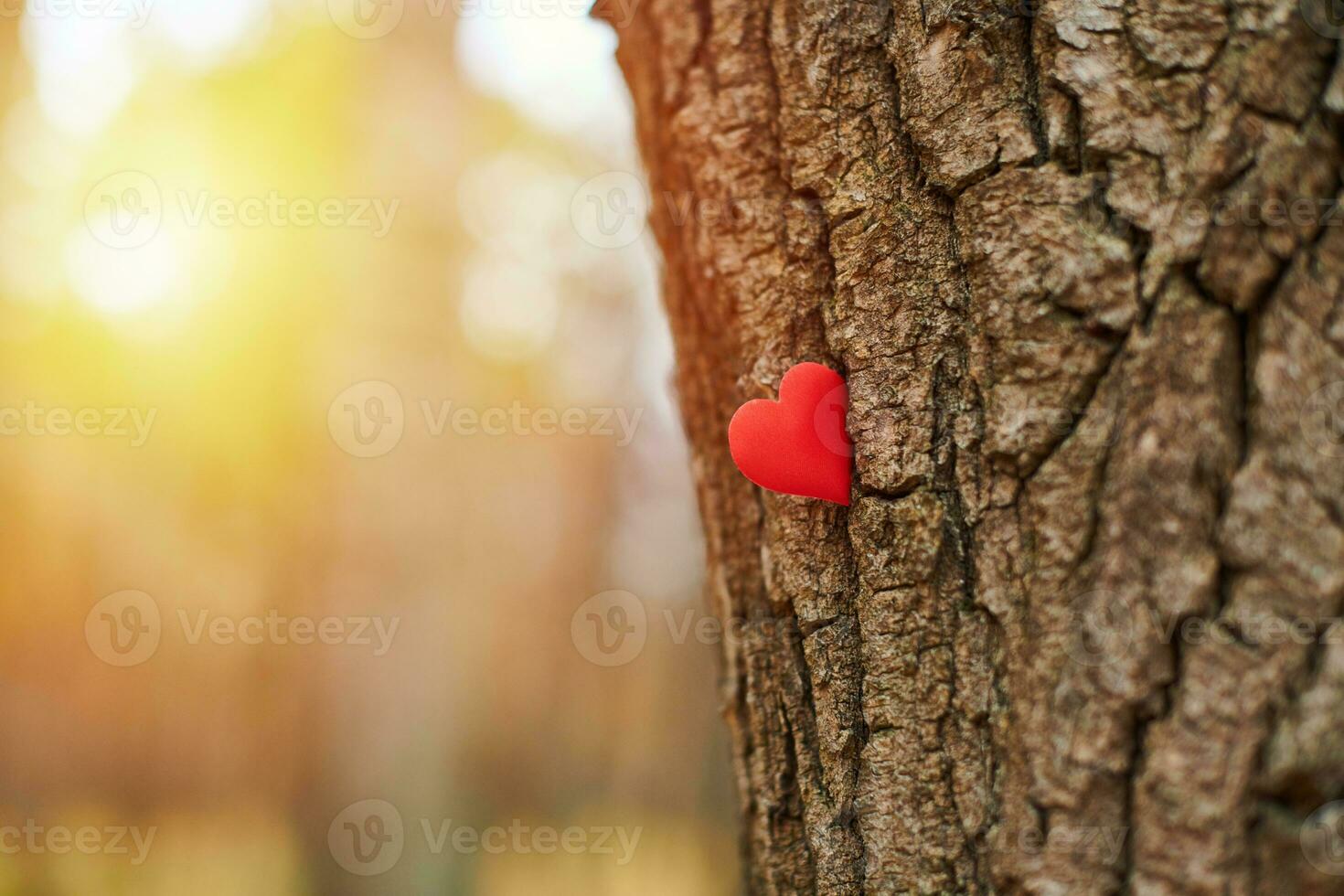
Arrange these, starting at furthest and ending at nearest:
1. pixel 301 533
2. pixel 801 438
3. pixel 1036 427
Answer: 1. pixel 301 533
2. pixel 801 438
3. pixel 1036 427

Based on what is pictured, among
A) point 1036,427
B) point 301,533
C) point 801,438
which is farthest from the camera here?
point 301,533

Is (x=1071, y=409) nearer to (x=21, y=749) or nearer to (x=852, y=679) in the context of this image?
(x=852, y=679)

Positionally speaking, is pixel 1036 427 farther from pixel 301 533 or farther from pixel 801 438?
pixel 301 533

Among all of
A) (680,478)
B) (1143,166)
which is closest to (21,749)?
(680,478)

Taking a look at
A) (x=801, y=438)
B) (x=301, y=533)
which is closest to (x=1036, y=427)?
(x=801, y=438)

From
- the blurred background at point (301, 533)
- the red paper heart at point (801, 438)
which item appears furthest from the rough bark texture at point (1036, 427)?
the blurred background at point (301, 533)

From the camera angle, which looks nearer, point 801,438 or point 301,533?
point 801,438

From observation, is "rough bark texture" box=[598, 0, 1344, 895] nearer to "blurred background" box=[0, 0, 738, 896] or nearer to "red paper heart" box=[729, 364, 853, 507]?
"red paper heart" box=[729, 364, 853, 507]
